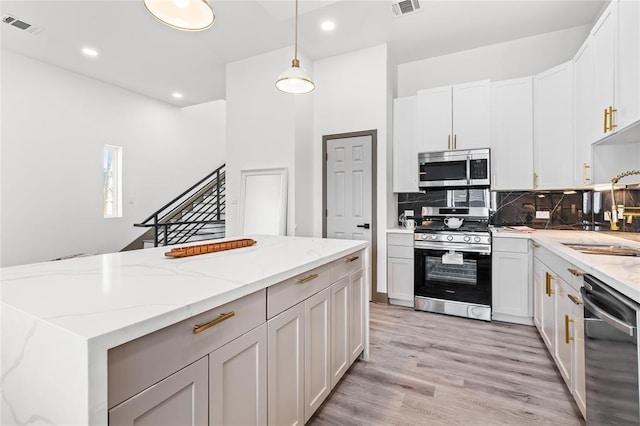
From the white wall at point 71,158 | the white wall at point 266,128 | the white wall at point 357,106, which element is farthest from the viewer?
the white wall at point 71,158

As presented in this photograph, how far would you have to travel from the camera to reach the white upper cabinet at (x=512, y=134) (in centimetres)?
346

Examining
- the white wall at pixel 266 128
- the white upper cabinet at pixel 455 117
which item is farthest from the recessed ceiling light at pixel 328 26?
the white upper cabinet at pixel 455 117

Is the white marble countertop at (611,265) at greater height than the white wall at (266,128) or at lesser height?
lesser

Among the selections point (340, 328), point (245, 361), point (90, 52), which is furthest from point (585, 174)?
point (90, 52)

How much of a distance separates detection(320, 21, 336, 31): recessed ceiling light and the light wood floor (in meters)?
3.38

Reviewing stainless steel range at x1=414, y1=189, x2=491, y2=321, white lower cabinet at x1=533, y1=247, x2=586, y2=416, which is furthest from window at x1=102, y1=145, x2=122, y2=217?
white lower cabinet at x1=533, y1=247, x2=586, y2=416

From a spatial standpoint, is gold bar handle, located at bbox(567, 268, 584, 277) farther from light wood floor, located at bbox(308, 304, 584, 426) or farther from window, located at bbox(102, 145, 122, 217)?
window, located at bbox(102, 145, 122, 217)

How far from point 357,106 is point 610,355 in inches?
141

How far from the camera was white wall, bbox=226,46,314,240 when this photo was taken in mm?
4066

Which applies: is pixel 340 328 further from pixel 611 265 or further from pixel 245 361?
pixel 611 265

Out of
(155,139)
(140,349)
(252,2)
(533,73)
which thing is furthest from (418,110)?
(155,139)

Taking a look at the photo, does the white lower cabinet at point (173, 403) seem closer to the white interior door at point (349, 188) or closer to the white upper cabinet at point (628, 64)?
the white upper cabinet at point (628, 64)

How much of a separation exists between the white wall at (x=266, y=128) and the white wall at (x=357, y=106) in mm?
173

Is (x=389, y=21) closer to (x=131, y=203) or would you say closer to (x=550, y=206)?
(x=550, y=206)
